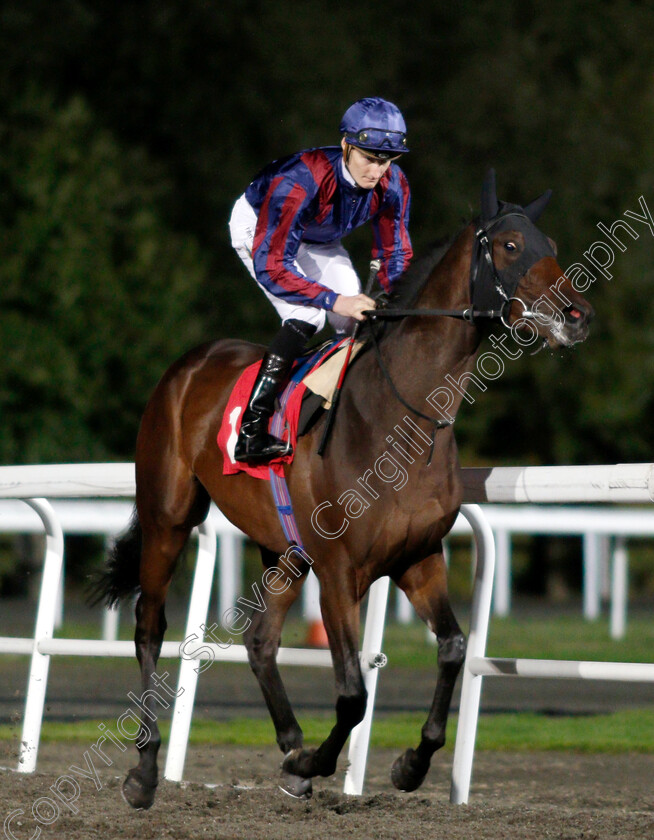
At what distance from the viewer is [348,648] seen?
14.1 ft

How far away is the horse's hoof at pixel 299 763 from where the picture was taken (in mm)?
4465

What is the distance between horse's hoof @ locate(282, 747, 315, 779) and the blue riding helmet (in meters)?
2.00

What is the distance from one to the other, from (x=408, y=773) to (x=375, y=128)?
2.12 meters

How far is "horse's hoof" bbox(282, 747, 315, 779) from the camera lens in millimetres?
4465

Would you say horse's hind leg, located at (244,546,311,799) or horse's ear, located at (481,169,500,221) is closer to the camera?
horse's ear, located at (481,169,500,221)

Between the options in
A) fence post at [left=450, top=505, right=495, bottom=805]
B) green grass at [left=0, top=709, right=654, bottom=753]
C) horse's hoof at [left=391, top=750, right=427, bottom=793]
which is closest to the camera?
horse's hoof at [left=391, top=750, right=427, bottom=793]

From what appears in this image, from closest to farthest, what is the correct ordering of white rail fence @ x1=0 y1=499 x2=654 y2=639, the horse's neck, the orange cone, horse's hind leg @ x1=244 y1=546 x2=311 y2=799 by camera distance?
the horse's neck < horse's hind leg @ x1=244 y1=546 x2=311 y2=799 < the orange cone < white rail fence @ x1=0 y1=499 x2=654 y2=639

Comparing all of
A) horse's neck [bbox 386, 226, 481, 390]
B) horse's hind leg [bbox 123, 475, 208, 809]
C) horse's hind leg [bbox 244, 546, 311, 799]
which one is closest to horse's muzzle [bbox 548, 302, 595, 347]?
horse's neck [bbox 386, 226, 481, 390]

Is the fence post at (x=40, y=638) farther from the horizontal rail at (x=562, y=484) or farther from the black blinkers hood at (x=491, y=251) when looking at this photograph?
the black blinkers hood at (x=491, y=251)

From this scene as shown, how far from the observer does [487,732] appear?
7180 mm

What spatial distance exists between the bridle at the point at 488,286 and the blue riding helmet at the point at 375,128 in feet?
1.82

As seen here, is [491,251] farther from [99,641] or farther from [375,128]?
[99,641]

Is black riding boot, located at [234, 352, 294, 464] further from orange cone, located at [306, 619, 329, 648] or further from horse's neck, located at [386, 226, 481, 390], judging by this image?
orange cone, located at [306, 619, 329, 648]

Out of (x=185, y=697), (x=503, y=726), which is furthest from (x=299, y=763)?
(x=503, y=726)
